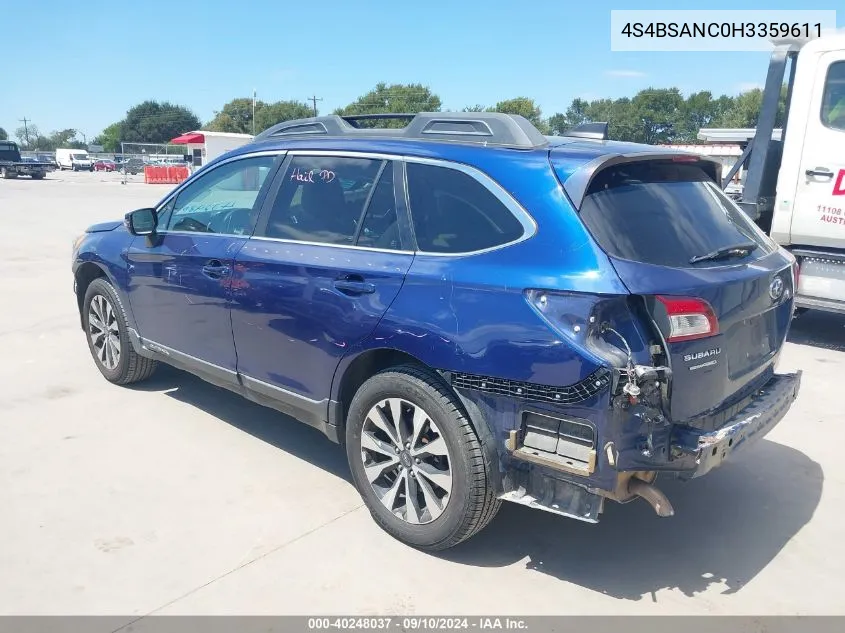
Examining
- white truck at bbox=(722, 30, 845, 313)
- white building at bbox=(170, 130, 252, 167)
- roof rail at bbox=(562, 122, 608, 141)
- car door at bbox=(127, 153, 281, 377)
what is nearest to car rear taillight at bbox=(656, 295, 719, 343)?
roof rail at bbox=(562, 122, 608, 141)

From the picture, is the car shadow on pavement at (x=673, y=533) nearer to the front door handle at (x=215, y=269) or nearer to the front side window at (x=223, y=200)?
the front door handle at (x=215, y=269)

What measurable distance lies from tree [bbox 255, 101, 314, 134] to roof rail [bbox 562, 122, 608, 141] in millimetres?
85720

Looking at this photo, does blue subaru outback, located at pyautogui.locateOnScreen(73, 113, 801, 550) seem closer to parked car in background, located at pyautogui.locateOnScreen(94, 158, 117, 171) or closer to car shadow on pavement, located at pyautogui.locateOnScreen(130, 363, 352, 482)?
car shadow on pavement, located at pyautogui.locateOnScreen(130, 363, 352, 482)

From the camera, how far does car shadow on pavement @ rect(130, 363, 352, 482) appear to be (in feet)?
14.7

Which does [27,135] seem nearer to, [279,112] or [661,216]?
[279,112]

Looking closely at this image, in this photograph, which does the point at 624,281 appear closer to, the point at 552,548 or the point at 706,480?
the point at 552,548

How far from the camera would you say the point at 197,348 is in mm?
4574

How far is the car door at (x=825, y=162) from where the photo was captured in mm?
6746

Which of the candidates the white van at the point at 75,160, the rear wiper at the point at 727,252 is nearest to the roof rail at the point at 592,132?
the rear wiper at the point at 727,252

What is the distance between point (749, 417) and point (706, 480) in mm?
1160

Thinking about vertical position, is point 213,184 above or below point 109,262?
above

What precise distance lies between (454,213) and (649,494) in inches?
57.9

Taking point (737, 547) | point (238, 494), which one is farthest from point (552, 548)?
point (238, 494)

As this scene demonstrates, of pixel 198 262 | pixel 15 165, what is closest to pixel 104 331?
pixel 198 262
